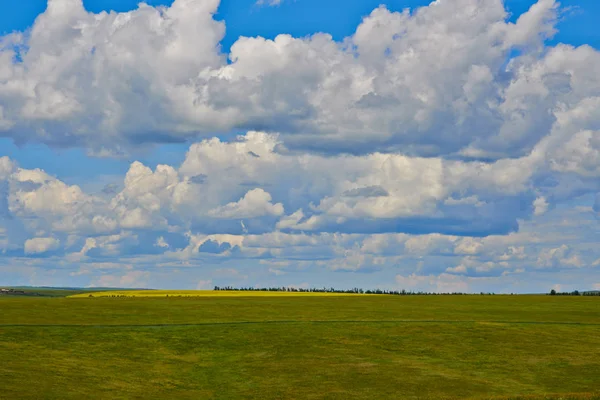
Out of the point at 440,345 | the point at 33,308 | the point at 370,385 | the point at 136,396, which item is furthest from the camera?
the point at 33,308

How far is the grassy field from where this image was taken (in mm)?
59531

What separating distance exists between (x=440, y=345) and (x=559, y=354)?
11.6 metres

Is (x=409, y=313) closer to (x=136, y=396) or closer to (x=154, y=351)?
(x=154, y=351)

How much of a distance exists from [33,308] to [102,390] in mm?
47867

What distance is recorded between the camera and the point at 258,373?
6556 centimetres

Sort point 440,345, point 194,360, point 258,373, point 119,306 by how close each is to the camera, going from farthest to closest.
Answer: point 119,306 < point 440,345 < point 194,360 < point 258,373

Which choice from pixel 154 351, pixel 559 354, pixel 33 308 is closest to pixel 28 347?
pixel 154 351

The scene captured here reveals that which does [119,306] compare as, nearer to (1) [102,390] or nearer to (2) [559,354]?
(1) [102,390]

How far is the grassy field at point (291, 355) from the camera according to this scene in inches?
2344

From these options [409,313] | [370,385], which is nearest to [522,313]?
[409,313]

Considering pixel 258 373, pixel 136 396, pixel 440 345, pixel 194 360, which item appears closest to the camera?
pixel 136 396

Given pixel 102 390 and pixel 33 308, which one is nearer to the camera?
pixel 102 390

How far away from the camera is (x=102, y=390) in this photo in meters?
57.6

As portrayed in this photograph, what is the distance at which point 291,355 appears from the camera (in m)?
71.8
